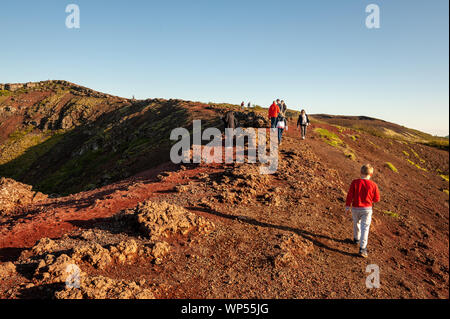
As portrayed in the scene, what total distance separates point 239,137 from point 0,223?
37.9 ft

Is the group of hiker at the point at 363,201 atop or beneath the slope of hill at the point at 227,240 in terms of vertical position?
atop

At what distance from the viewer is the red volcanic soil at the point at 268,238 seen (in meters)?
5.23

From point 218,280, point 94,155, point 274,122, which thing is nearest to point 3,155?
point 94,155

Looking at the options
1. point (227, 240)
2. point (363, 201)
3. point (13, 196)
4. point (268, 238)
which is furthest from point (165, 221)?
point (13, 196)

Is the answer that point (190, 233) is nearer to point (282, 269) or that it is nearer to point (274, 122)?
point (282, 269)

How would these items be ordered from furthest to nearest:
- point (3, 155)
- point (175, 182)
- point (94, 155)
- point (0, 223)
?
1. point (3, 155)
2. point (94, 155)
3. point (175, 182)
4. point (0, 223)

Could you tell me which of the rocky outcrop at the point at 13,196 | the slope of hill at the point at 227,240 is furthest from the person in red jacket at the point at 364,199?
the rocky outcrop at the point at 13,196

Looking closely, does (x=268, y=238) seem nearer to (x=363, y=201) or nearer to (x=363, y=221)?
(x=363, y=221)

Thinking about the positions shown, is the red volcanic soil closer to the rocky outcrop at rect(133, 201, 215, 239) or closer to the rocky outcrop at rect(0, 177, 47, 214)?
the rocky outcrop at rect(133, 201, 215, 239)

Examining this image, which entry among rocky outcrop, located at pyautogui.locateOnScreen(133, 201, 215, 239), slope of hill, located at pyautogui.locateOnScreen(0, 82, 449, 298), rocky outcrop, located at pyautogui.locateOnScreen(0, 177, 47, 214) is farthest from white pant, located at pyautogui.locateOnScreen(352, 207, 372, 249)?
rocky outcrop, located at pyautogui.locateOnScreen(0, 177, 47, 214)

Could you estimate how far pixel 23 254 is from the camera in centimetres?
579

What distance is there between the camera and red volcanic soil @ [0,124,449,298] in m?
5.23

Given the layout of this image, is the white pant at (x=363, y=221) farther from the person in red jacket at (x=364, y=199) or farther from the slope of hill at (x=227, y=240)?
the slope of hill at (x=227, y=240)
